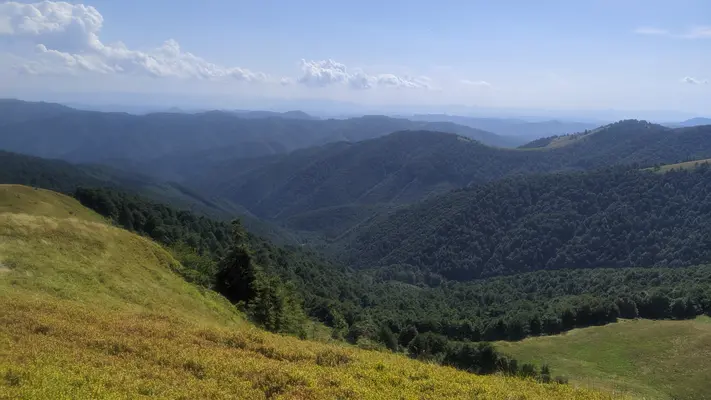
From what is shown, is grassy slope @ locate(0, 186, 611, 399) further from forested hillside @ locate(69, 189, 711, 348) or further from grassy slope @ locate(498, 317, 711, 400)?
grassy slope @ locate(498, 317, 711, 400)

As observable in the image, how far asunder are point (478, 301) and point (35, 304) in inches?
5405

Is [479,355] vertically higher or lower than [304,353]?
lower

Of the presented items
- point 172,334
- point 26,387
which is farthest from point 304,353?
point 26,387

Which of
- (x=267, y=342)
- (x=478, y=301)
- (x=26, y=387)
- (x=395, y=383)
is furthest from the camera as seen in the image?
(x=478, y=301)

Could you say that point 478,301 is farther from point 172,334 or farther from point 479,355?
point 172,334

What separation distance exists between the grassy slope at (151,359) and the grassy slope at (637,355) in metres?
35.7

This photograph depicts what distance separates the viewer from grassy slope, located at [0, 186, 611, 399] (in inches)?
507

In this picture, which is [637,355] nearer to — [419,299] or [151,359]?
[151,359]

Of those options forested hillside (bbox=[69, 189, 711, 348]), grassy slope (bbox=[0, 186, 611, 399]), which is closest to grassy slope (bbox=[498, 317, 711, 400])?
forested hillside (bbox=[69, 189, 711, 348])

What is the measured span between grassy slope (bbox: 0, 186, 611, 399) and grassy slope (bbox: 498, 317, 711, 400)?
1407 inches

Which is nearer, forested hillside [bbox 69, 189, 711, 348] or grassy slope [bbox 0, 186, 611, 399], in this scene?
grassy slope [bbox 0, 186, 611, 399]

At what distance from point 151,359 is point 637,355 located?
68514 millimetres

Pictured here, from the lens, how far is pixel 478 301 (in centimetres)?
14262

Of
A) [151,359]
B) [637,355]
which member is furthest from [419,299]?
[151,359]
